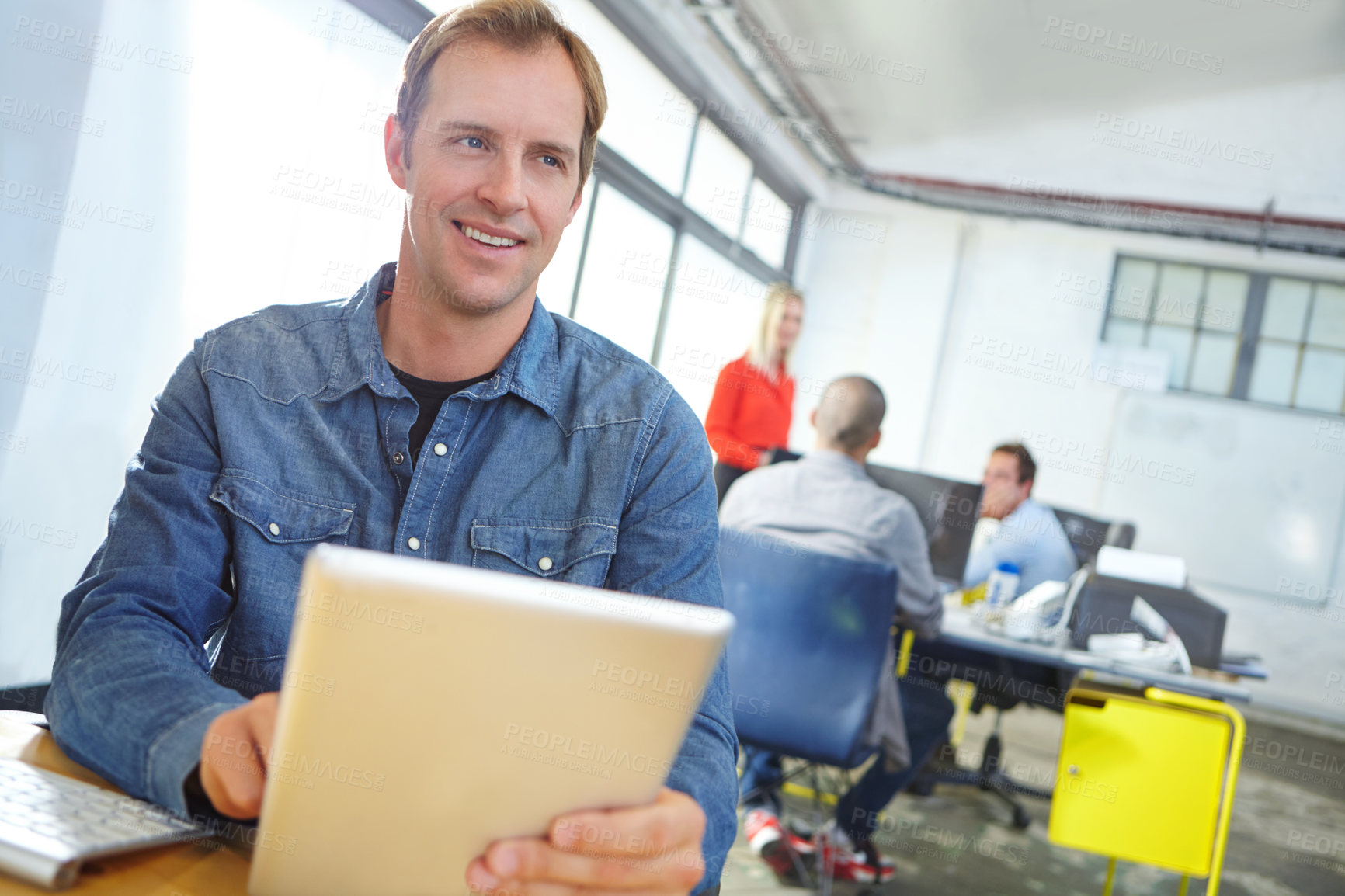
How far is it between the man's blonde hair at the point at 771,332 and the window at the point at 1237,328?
168 inches

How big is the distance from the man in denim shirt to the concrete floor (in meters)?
1.90

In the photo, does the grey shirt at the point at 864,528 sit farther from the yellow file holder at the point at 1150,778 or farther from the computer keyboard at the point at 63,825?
the computer keyboard at the point at 63,825

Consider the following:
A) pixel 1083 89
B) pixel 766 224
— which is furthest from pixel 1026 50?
pixel 766 224

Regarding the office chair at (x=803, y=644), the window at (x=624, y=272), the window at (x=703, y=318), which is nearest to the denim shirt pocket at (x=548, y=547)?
the office chair at (x=803, y=644)

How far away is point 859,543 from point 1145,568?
3.76 feet

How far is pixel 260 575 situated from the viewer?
97 cm

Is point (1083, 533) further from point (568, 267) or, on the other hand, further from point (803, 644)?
point (568, 267)

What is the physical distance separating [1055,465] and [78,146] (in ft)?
23.0

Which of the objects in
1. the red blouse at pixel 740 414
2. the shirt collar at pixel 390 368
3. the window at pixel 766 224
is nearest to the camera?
the shirt collar at pixel 390 368

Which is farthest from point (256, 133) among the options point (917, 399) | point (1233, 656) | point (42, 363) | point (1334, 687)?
point (1334, 687)

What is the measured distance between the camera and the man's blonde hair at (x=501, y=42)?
3.54 feet

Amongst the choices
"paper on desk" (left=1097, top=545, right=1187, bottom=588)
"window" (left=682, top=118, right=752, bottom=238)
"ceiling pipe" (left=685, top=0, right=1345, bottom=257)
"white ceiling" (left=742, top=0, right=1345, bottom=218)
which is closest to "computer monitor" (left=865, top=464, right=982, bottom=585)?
"paper on desk" (left=1097, top=545, right=1187, bottom=588)

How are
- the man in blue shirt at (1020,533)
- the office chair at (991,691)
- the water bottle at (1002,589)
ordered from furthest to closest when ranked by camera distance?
the man in blue shirt at (1020,533)
the office chair at (991,691)
the water bottle at (1002,589)

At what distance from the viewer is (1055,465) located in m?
7.63
